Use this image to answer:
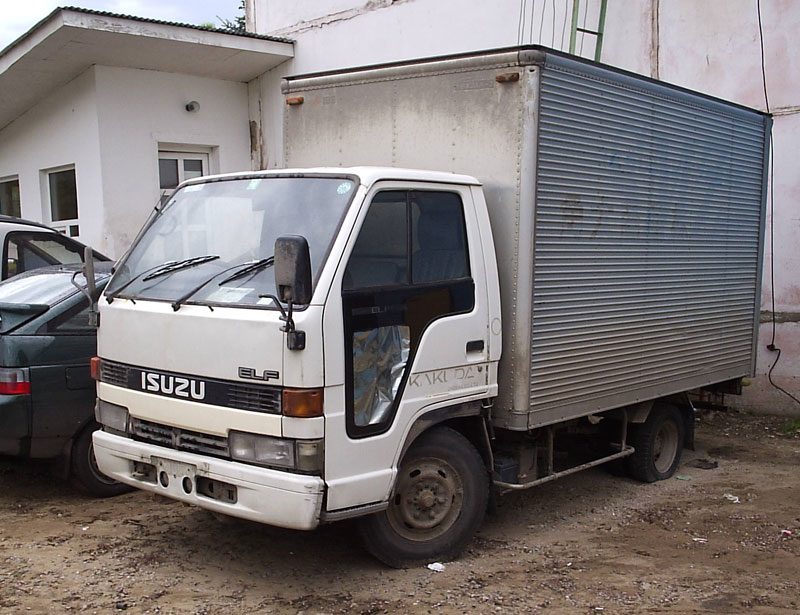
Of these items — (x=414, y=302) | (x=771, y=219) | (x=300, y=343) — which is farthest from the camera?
(x=771, y=219)

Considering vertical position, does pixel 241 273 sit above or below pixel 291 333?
above

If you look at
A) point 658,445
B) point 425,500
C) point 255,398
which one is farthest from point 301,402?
point 658,445

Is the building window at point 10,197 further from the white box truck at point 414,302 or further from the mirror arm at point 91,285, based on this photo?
the mirror arm at point 91,285

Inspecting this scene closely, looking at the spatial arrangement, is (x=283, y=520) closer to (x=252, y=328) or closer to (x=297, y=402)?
(x=297, y=402)

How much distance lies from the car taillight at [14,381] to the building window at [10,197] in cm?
875

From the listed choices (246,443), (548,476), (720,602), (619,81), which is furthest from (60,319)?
(720,602)

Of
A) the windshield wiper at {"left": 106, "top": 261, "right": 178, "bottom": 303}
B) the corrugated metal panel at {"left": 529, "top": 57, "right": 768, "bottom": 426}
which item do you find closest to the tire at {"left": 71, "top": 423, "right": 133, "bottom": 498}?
the windshield wiper at {"left": 106, "top": 261, "right": 178, "bottom": 303}

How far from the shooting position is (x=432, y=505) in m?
4.88

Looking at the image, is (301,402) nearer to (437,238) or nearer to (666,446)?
(437,238)

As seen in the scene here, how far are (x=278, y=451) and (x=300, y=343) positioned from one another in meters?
0.57

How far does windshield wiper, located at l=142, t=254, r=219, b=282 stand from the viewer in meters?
4.72

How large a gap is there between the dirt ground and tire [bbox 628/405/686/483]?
0.16m

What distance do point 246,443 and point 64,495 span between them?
2668 millimetres

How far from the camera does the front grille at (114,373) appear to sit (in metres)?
4.79
